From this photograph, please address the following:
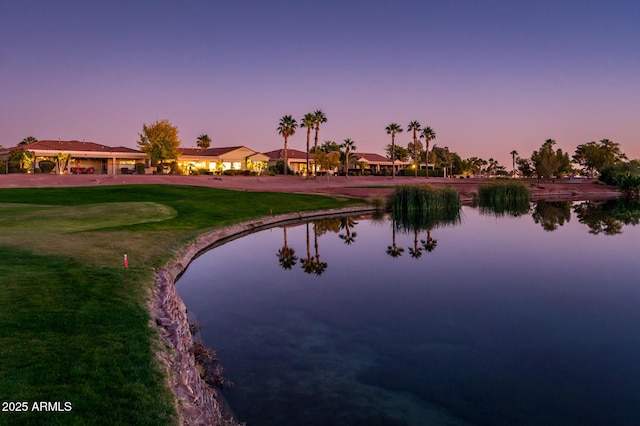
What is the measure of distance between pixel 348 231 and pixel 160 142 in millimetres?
61834

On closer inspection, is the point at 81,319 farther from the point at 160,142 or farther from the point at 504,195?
the point at 160,142

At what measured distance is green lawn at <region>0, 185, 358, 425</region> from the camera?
6527 millimetres

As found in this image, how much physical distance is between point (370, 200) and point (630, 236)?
24.6 metres

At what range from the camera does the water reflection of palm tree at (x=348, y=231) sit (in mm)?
29766

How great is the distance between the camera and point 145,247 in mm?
19672

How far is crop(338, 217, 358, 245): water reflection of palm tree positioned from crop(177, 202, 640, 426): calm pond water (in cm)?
283

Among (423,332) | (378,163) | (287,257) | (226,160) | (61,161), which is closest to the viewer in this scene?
(423,332)

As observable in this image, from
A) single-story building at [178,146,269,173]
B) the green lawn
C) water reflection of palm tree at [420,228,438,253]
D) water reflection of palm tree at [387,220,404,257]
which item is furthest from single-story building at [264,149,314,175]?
the green lawn

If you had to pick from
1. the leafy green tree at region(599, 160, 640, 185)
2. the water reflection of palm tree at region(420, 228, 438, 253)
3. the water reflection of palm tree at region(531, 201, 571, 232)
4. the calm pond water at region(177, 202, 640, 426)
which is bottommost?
the calm pond water at region(177, 202, 640, 426)

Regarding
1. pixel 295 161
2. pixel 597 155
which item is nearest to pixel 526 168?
pixel 597 155

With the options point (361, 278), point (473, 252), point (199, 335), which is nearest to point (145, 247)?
point (199, 335)

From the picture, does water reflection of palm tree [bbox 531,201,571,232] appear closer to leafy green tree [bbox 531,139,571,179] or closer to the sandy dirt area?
the sandy dirt area

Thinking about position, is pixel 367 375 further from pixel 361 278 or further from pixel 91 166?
pixel 91 166

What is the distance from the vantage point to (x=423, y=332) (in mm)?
12930
